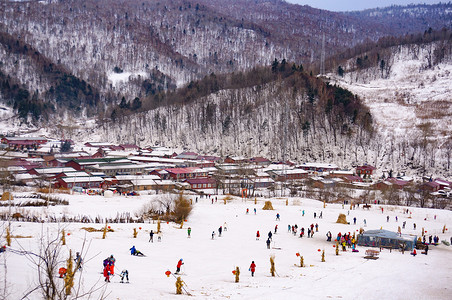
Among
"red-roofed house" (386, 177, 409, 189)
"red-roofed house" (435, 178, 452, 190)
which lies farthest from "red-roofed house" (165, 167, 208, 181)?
"red-roofed house" (435, 178, 452, 190)

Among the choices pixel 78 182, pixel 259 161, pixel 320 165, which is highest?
pixel 259 161

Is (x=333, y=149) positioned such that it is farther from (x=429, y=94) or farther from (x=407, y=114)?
(x=429, y=94)

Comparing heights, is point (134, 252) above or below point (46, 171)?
below

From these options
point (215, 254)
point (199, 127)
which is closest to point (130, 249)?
point (215, 254)

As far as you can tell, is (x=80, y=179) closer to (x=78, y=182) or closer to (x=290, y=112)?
(x=78, y=182)

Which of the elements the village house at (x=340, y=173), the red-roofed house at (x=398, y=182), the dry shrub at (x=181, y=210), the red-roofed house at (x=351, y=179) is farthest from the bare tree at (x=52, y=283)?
the village house at (x=340, y=173)

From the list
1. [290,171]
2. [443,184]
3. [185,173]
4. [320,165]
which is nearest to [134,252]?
[185,173]
